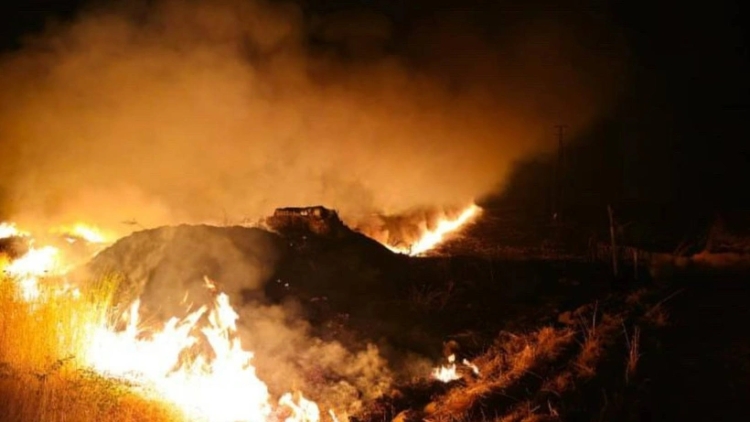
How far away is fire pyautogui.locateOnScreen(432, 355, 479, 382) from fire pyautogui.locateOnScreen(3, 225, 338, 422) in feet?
4.37

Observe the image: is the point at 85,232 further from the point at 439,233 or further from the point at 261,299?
the point at 439,233

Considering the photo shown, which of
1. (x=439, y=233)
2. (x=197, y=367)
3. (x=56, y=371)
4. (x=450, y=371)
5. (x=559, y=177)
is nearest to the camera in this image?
(x=56, y=371)

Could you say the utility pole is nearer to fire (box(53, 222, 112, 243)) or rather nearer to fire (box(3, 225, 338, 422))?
fire (box(53, 222, 112, 243))

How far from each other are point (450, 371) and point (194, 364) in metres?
2.79

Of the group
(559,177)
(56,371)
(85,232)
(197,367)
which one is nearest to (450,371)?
(197,367)

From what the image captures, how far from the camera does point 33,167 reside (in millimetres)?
14219

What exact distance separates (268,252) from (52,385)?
15.0 feet

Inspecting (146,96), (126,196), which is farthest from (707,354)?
(146,96)

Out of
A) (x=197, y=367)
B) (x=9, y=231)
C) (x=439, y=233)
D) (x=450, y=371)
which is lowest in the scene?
(x=450, y=371)

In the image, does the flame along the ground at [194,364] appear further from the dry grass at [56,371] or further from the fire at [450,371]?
the dry grass at [56,371]

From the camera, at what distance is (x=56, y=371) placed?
548cm

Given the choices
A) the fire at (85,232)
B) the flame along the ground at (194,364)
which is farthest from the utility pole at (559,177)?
the flame along the ground at (194,364)

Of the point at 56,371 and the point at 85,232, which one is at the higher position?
the point at 85,232

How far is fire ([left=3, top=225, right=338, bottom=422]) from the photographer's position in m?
6.21
